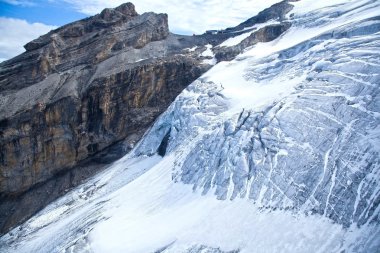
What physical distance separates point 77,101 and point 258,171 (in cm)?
3376

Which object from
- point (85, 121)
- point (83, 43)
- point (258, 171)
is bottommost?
point (258, 171)

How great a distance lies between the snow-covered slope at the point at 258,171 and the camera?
97.4ft

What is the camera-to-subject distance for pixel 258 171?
116 ft

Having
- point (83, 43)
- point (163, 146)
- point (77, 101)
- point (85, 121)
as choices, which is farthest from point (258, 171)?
point (83, 43)

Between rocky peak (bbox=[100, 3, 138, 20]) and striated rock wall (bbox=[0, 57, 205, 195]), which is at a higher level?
rocky peak (bbox=[100, 3, 138, 20])

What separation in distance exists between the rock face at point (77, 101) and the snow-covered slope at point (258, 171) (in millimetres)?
6859

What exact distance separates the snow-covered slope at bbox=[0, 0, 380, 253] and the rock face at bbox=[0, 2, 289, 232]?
22.5 feet

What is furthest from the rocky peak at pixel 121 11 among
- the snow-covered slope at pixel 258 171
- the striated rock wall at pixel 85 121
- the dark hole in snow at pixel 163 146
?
the dark hole in snow at pixel 163 146

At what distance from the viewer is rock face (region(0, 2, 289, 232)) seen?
2249 inches

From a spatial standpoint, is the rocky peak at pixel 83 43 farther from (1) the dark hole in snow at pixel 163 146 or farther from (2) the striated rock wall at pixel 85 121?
(1) the dark hole in snow at pixel 163 146

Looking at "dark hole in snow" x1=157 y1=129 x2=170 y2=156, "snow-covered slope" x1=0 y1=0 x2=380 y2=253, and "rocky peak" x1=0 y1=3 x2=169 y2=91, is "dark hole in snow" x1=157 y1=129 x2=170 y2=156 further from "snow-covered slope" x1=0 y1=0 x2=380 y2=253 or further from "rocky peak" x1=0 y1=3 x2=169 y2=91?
"rocky peak" x1=0 y1=3 x2=169 y2=91

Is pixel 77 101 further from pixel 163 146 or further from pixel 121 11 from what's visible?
pixel 121 11

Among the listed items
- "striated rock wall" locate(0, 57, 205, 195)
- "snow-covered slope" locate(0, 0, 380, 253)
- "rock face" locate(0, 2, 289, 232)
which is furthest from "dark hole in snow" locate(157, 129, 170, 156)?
"striated rock wall" locate(0, 57, 205, 195)

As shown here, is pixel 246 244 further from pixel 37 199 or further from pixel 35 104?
pixel 35 104
